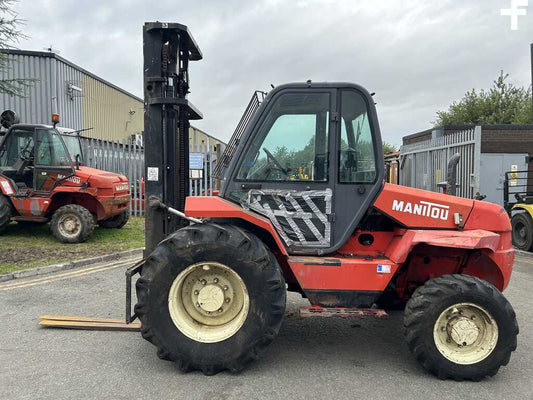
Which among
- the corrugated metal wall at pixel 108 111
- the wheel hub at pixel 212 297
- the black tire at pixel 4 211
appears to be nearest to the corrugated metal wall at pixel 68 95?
the corrugated metal wall at pixel 108 111

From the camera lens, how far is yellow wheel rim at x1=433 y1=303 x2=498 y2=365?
3.69 m

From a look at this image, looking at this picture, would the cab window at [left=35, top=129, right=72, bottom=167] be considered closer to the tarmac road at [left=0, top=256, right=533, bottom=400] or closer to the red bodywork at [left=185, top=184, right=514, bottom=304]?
the tarmac road at [left=0, top=256, right=533, bottom=400]

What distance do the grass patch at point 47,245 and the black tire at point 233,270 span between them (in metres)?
4.78

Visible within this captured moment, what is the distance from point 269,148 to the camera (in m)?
4.00

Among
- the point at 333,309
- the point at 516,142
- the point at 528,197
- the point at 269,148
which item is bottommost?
the point at 333,309

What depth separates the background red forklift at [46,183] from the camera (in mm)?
9375

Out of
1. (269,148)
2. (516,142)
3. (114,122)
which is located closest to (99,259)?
(269,148)

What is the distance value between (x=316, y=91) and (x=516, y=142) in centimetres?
1901

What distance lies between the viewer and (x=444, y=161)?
1339 centimetres

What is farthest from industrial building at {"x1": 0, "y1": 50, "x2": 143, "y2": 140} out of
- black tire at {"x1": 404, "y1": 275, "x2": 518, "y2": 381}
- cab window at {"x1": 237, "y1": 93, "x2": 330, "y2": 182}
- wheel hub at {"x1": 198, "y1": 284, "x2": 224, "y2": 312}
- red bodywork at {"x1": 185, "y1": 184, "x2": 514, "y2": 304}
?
black tire at {"x1": 404, "y1": 275, "x2": 518, "y2": 381}

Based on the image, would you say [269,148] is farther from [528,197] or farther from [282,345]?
[528,197]

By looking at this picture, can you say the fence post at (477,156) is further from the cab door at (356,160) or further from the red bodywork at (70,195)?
the red bodywork at (70,195)

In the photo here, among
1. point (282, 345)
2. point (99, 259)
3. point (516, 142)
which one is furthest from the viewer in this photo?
point (516, 142)

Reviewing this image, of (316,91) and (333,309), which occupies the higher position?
(316,91)
